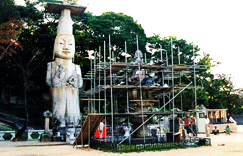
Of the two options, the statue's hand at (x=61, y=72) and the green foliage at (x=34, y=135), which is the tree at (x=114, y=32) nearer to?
the statue's hand at (x=61, y=72)

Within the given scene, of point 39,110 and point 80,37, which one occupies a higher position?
point 80,37

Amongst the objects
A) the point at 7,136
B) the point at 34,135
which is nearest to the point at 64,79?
the point at 34,135

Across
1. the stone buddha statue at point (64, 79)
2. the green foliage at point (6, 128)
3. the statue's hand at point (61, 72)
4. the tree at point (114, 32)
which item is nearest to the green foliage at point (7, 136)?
the green foliage at point (6, 128)

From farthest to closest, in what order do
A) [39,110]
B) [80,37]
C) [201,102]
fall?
[201,102]
[80,37]
[39,110]

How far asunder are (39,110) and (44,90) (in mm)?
2651

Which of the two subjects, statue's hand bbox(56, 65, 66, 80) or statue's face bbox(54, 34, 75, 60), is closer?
statue's hand bbox(56, 65, 66, 80)

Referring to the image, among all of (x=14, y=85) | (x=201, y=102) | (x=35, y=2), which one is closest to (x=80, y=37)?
(x=35, y=2)

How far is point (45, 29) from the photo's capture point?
30016 millimetres

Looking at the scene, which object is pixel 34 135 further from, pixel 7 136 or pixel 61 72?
pixel 61 72

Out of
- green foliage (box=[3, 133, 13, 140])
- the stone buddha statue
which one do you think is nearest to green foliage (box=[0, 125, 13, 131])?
green foliage (box=[3, 133, 13, 140])

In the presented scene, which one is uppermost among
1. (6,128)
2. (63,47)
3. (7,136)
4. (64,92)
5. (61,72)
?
(63,47)

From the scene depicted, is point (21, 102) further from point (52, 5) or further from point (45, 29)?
point (52, 5)

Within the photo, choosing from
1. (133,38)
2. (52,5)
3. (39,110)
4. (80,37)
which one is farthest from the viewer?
(133,38)

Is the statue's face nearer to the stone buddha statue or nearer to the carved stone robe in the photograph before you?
the stone buddha statue
